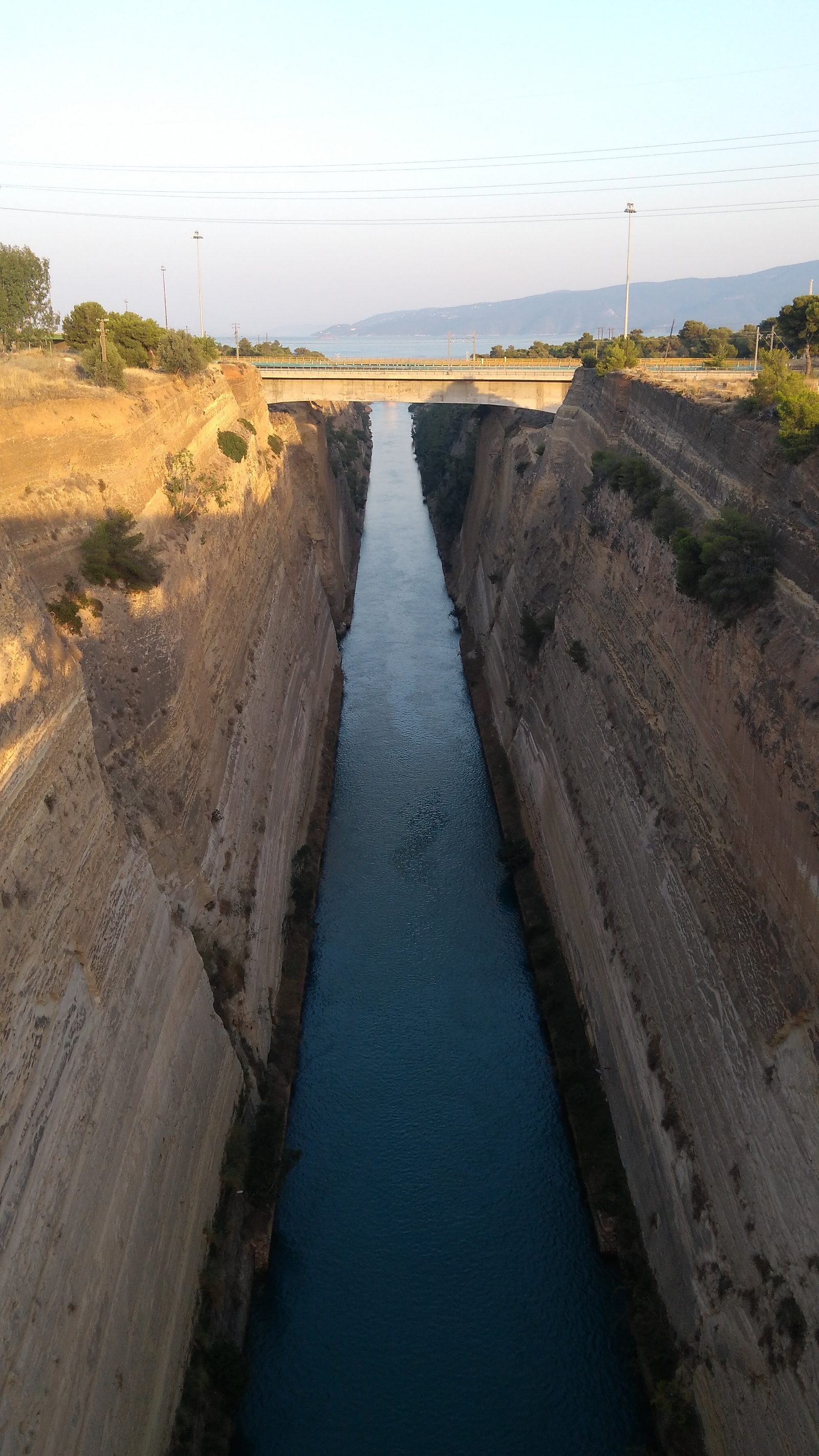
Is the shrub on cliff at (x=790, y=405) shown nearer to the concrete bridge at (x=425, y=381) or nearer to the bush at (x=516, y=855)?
the bush at (x=516, y=855)

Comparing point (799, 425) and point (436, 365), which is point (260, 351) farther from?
point (799, 425)

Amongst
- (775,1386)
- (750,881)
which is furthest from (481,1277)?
(750,881)

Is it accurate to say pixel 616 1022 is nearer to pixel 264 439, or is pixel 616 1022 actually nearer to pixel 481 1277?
pixel 481 1277

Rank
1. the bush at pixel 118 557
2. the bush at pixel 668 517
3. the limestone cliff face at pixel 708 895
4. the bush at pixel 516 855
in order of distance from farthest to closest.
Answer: the bush at pixel 516 855, the bush at pixel 668 517, the bush at pixel 118 557, the limestone cliff face at pixel 708 895

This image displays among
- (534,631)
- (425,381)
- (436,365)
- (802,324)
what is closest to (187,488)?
(534,631)

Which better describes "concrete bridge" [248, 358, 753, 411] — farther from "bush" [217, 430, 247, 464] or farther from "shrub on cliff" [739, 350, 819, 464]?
"shrub on cliff" [739, 350, 819, 464]

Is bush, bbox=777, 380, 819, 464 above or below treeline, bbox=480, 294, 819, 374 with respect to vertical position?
below

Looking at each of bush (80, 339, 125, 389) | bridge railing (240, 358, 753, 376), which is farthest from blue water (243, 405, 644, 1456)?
bridge railing (240, 358, 753, 376)

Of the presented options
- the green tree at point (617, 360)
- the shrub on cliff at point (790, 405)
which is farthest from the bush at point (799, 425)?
the green tree at point (617, 360)

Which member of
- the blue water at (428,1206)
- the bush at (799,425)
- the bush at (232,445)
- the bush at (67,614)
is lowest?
the blue water at (428,1206)
